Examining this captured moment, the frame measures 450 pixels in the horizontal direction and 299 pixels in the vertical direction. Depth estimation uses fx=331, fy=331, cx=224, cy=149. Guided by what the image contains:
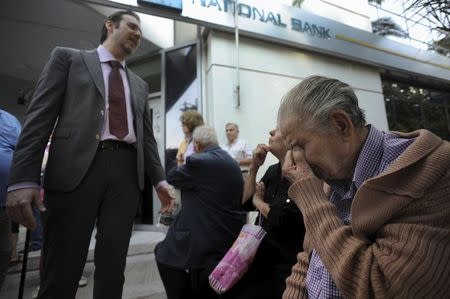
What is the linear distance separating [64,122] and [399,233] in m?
1.50

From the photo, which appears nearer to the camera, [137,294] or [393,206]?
[393,206]

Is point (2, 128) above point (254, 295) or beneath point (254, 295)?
above

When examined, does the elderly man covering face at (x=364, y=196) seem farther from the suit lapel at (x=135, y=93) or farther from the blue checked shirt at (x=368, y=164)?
the suit lapel at (x=135, y=93)

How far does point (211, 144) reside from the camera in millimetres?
2506

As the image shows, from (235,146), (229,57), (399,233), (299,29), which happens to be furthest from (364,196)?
(299,29)

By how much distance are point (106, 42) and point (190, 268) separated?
1448mm

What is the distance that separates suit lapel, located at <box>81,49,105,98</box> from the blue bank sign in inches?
136

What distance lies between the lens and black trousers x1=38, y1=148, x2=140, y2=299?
1486 millimetres

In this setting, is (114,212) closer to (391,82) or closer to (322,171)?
(322,171)

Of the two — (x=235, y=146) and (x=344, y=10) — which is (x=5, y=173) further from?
(x=344, y=10)

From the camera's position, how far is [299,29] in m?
Answer: 6.37

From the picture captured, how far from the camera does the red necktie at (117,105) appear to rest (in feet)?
5.69

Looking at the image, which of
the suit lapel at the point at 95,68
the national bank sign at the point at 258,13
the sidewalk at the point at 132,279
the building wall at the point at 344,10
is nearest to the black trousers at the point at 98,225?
the suit lapel at the point at 95,68

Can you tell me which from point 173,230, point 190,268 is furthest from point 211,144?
point 190,268
